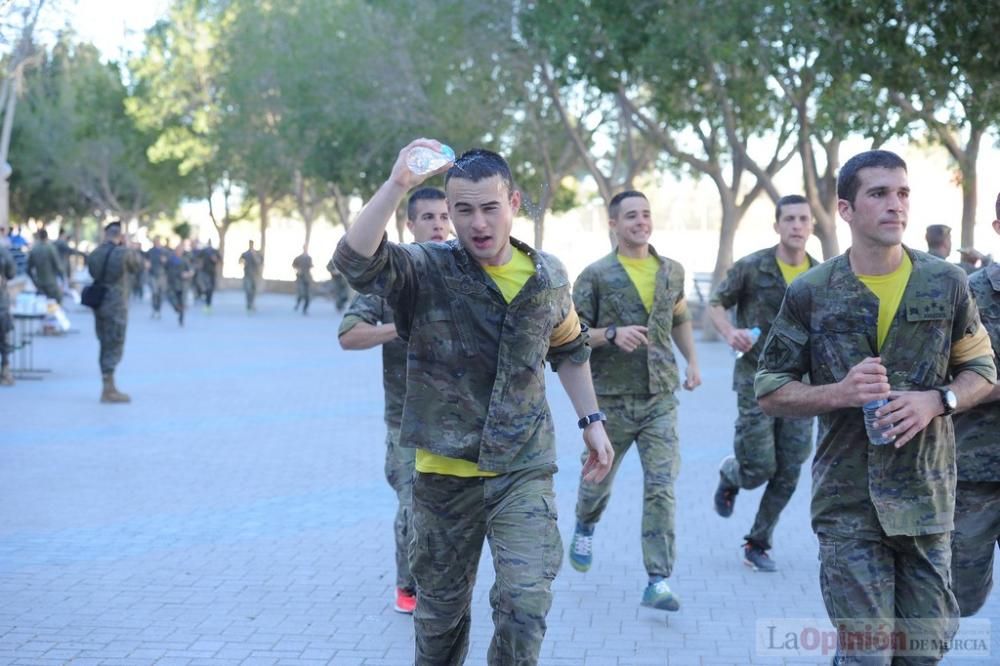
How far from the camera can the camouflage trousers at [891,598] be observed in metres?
4.07

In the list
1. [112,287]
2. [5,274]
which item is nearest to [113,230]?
[112,287]

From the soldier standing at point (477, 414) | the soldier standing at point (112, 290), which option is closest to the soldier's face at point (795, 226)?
the soldier standing at point (477, 414)

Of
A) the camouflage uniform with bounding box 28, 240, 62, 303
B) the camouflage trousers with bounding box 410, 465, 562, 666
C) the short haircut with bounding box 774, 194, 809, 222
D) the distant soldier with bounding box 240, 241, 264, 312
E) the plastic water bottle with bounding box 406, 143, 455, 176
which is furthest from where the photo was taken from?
the distant soldier with bounding box 240, 241, 264, 312

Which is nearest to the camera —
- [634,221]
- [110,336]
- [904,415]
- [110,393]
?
[904,415]

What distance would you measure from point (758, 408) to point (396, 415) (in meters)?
2.07

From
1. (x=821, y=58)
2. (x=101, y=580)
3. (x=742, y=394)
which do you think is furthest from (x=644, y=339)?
(x=821, y=58)

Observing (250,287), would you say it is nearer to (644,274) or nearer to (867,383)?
(644,274)

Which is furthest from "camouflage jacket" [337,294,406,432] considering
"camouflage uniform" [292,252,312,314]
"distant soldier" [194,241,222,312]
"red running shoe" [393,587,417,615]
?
"camouflage uniform" [292,252,312,314]

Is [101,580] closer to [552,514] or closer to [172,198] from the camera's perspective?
[552,514]

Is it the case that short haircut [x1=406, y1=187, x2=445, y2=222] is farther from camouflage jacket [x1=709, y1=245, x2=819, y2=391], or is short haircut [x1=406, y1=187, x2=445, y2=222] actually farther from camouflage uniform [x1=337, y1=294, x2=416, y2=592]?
camouflage jacket [x1=709, y1=245, x2=819, y2=391]

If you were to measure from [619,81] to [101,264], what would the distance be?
37.4ft

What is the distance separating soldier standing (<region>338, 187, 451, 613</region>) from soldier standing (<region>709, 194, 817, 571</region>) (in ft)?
6.04

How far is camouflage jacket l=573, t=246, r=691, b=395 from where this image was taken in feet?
22.9

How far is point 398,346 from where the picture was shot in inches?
252
